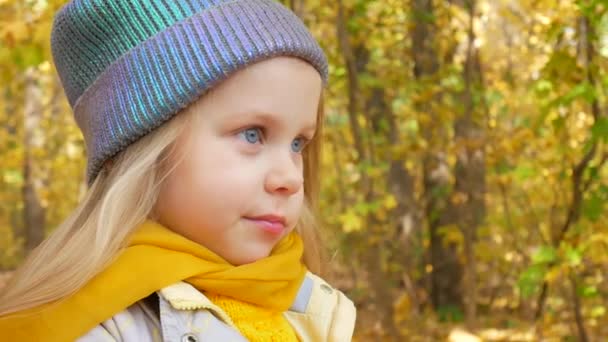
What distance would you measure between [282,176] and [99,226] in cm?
37

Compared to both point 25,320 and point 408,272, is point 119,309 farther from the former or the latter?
point 408,272

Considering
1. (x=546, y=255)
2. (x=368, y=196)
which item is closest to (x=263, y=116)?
(x=546, y=255)

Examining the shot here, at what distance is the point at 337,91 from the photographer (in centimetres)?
736

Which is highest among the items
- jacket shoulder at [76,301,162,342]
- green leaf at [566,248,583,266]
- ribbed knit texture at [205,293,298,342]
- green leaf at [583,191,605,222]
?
jacket shoulder at [76,301,162,342]

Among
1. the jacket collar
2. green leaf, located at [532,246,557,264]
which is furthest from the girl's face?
green leaf, located at [532,246,557,264]

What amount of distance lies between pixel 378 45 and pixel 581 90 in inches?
148

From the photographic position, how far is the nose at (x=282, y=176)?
1693 millimetres

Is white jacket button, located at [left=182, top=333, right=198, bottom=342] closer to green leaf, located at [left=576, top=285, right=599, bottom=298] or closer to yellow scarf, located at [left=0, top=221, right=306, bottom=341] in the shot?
yellow scarf, located at [left=0, top=221, right=306, bottom=341]

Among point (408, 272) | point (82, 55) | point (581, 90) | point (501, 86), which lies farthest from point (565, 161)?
point (82, 55)

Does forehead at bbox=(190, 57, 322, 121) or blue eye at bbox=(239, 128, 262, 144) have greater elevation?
forehead at bbox=(190, 57, 322, 121)

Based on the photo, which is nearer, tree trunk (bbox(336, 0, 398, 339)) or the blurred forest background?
the blurred forest background

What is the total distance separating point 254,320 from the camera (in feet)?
5.82

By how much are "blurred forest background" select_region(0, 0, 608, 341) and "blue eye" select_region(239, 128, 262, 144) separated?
6.19 feet

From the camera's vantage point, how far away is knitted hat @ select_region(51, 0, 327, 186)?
1678mm
